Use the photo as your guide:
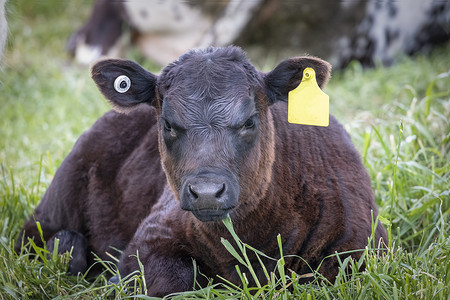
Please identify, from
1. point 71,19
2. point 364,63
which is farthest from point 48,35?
point 364,63

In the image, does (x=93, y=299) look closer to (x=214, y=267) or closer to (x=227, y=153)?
(x=214, y=267)

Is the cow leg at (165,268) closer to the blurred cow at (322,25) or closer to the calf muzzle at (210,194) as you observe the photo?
the calf muzzle at (210,194)

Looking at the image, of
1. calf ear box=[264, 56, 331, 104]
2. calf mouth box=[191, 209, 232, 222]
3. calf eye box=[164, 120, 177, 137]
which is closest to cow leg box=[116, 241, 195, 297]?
calf mouth box=[191, 209, 232, 222]

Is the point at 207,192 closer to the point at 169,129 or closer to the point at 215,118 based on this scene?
the point at 215,118

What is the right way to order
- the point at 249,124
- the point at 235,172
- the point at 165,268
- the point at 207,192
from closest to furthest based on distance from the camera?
1. the point at 207,192
2. the point at 235,172
3. the point at 249,124
4. the point at 165,268

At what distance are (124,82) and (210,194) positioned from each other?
1.07m

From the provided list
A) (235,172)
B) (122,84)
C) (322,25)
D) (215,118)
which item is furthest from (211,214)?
(322,25)

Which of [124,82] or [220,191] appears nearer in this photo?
[220,191]

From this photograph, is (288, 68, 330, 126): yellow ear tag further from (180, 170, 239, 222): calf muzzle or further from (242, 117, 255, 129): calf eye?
(180, 170, 239, 222): calf muzzle

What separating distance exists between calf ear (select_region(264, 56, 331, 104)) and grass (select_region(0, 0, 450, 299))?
0.58 m

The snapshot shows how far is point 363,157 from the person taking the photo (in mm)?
4582

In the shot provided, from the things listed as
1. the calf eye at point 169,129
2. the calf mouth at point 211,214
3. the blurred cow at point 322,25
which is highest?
the blurred cow at point 322,25

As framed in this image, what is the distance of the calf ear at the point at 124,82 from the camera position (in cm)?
355

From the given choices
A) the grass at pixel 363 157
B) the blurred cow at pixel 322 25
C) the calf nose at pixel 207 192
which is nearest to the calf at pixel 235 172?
the calf nose at pixel 207 192
